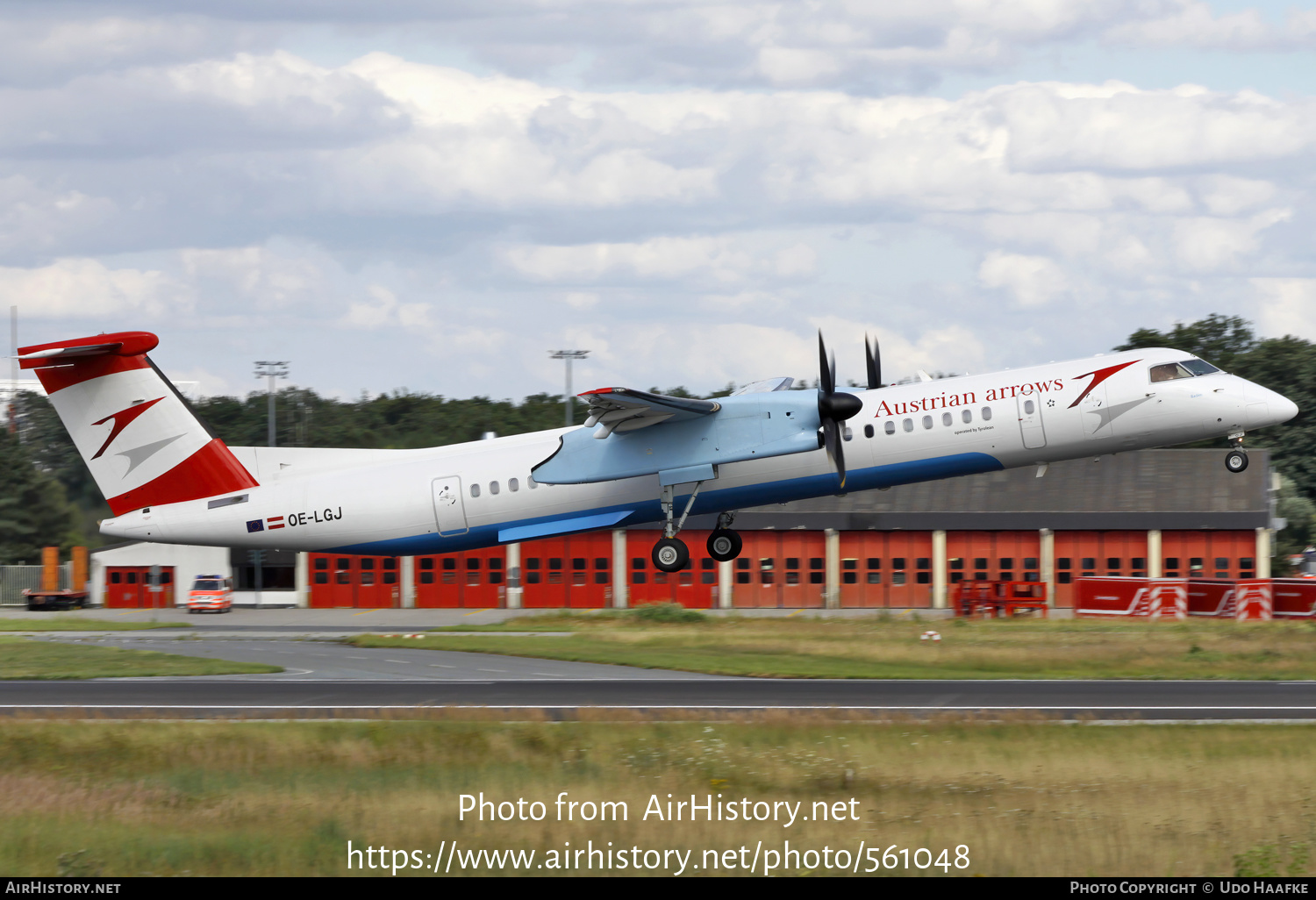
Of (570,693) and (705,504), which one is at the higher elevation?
(705,504)

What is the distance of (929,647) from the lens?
38.6m

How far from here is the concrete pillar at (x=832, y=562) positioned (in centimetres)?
6425

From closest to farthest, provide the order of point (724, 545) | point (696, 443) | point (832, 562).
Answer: point (696, 443) → point (724, 545) → point (832, 562)

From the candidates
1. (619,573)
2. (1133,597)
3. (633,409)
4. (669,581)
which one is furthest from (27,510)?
(633,409)

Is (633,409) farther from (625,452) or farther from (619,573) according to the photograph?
(619,573)

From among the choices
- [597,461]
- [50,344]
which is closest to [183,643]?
[50,344]

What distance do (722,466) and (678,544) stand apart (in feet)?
6.91

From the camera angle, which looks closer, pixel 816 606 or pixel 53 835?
pixel 53 835

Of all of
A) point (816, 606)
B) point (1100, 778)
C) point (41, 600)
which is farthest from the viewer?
point (41, 600)

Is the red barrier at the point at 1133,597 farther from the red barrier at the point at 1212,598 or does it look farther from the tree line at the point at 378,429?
A: the tree line at the point at 378,429

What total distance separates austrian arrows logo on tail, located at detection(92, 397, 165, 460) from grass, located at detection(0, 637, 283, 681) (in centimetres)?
642

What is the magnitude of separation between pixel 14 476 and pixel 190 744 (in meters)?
70.1

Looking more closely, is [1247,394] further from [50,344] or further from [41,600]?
[41,600]
